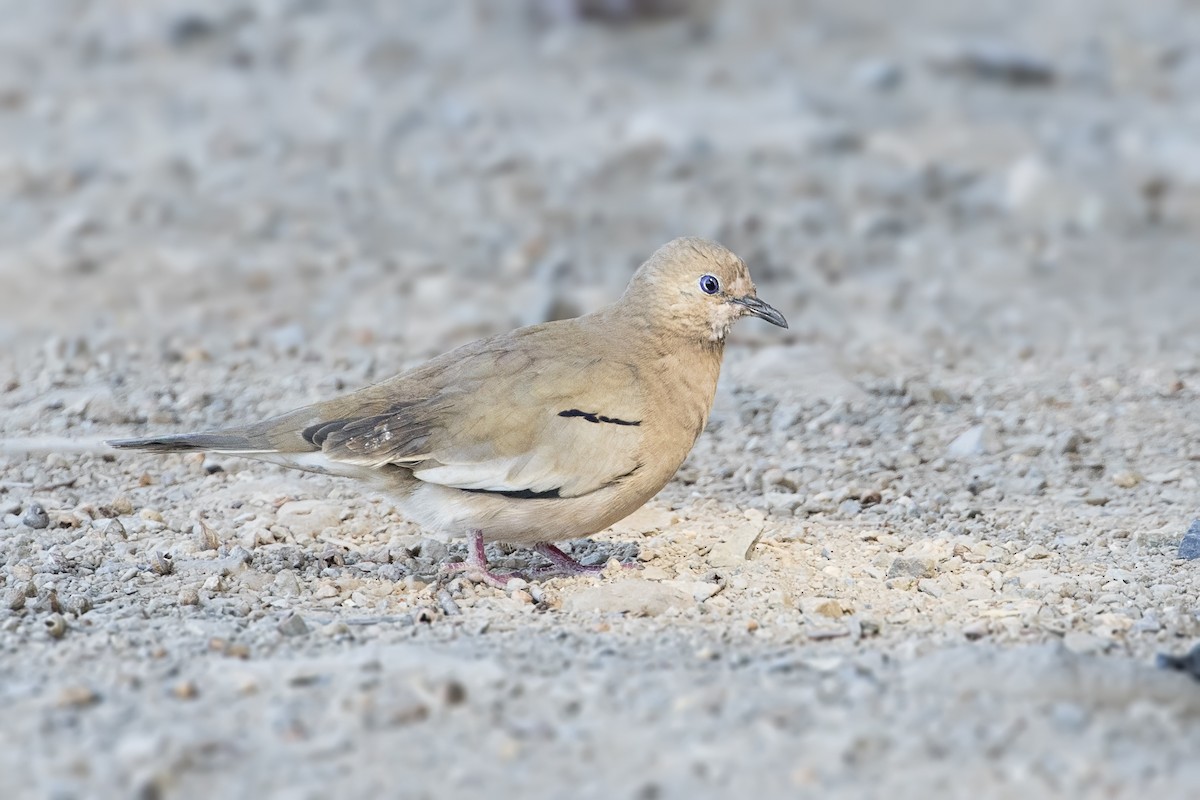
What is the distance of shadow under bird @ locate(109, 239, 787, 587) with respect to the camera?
16.3 feet

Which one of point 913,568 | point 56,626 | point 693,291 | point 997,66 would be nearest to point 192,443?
point 56,626

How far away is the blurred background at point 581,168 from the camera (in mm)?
8516

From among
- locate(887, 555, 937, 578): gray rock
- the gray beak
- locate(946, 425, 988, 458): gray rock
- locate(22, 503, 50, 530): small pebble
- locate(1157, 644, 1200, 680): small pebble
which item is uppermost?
the gray beak

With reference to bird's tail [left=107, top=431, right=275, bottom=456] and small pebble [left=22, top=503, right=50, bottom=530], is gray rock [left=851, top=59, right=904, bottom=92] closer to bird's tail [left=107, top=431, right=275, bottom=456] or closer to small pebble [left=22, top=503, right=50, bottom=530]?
bird's tail [left=107, top=431, right=275, bottom=456]

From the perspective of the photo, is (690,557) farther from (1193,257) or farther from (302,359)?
(1193,257)

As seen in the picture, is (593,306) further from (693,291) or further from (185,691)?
(185,691)

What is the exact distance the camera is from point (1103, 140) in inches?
415

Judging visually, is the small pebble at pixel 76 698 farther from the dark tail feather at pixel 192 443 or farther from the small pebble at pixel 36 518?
the small pebble at pixel 36 518

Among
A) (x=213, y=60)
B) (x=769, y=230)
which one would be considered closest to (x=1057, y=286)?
(x=769, y=230)

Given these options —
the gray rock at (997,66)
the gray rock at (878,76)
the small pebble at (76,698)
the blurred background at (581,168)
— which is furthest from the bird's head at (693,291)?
the gray rock at (997,66)

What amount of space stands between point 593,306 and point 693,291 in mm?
3205

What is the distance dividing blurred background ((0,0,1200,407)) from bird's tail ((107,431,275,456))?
2414 mm

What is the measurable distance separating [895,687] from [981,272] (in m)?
5.71

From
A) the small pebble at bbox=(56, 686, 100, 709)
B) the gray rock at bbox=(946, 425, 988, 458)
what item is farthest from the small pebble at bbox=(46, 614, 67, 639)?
the gray rock at bbox=(946, 425, 988, 458)
